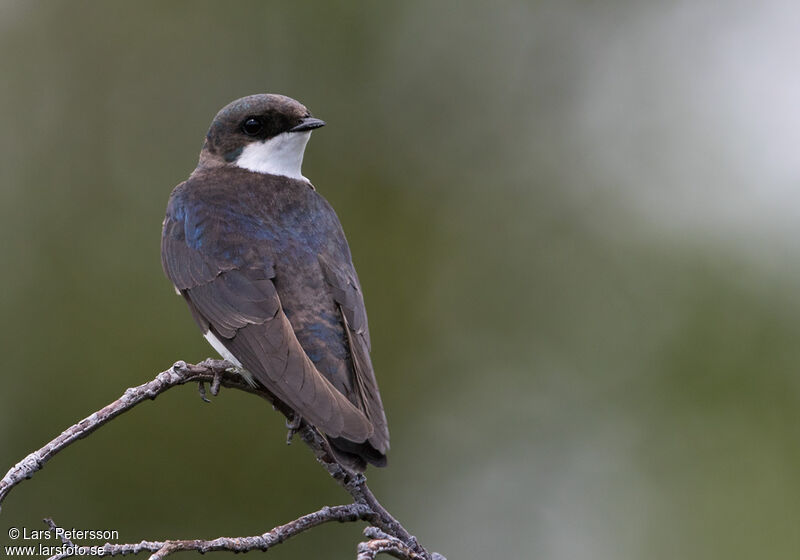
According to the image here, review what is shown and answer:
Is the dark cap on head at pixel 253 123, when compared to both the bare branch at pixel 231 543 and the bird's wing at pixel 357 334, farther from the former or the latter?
the bare branch at pixel 231 543

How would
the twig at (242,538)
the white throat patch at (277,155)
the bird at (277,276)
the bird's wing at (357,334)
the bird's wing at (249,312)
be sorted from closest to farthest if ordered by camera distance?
1. the twig at (242,538)
2. the bird's wing at (249,312)
3. the bird at (277,276)
4. the bird's wing at (357,334)
5. the white throat patch at (277,155)

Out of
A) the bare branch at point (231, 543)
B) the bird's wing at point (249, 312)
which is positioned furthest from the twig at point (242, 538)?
the bird's wing at point (249, 312)

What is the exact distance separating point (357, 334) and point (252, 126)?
48.5 inches

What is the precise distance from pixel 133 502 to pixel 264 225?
2530 mm

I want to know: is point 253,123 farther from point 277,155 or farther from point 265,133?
point 277,155

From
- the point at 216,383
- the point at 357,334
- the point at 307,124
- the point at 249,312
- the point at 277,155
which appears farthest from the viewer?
the point at 277,155

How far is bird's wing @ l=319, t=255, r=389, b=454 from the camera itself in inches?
147

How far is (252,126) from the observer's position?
4.89 metres

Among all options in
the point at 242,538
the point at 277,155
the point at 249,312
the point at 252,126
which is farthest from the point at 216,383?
the point at 252,126

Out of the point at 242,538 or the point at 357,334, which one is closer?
the point at 242,538

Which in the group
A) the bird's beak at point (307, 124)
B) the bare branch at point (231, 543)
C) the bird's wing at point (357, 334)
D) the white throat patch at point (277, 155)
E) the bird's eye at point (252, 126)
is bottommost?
the bare branch at point (231, 543)

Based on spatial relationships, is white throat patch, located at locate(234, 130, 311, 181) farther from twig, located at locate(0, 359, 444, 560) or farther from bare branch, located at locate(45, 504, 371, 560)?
bare branch, located at locate(45, 504, 371, 560)

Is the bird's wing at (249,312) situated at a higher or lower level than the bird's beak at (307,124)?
lower

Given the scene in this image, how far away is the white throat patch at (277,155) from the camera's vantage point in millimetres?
4805
